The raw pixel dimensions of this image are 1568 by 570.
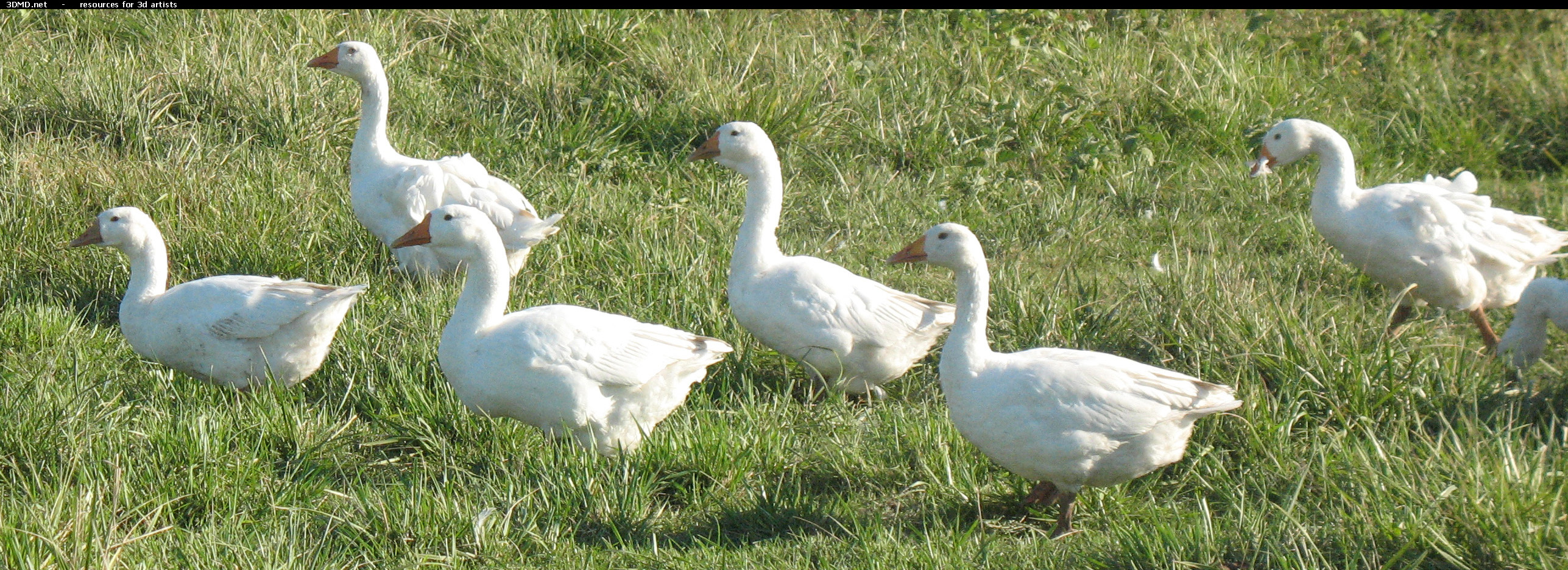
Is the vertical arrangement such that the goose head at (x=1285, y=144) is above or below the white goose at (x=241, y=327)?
above

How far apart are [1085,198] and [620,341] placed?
3.08m

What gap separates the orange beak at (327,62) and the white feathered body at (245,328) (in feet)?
5.28

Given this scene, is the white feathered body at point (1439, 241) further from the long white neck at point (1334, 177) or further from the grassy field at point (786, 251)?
the grassy field at point (786, 251)

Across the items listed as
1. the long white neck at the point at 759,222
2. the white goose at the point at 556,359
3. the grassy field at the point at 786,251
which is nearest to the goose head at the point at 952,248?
the grassy field at the point at 786,251

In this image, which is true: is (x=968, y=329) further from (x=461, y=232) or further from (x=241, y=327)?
(x=241, y=327)

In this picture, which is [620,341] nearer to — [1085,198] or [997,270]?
[997,270]

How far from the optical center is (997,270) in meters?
5.17

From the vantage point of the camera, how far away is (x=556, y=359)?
13.0ft

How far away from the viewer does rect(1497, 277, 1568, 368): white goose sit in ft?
15.6

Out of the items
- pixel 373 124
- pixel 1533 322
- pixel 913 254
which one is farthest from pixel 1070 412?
pixel 373 124

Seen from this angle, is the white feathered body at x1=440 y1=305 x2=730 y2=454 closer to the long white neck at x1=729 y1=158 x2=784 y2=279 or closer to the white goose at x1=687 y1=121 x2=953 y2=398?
the white goose at x1=687 y1=121 x2=953 y2=398

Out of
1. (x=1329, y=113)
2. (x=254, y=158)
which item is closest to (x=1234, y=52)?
(x=1329, y=113)

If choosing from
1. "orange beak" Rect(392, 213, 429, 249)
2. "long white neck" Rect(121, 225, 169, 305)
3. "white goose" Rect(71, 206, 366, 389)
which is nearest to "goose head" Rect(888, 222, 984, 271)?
Result: "orange beak" Rect(392, 213, 429, 249)

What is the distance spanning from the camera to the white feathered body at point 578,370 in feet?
13.0
